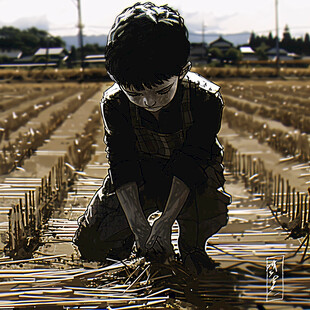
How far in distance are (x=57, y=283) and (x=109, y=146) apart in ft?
2.03

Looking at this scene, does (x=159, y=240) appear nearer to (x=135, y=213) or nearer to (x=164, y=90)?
(x=135, y=213)

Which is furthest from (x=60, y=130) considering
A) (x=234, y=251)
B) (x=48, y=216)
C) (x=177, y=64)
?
(x=177, y=64)

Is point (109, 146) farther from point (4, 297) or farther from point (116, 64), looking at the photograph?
point (4, 297)

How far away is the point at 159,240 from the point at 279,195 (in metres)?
1.84

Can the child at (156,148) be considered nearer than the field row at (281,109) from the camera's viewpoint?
Yes

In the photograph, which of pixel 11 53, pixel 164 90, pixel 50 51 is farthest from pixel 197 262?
pixel 11 53

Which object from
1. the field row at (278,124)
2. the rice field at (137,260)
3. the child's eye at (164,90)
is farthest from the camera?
the field row at (278,124)

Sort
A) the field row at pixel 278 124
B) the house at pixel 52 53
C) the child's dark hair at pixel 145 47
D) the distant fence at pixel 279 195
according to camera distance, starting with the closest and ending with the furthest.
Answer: the child's dark hair at pixel 145 47
the distant fence at pixel 279 195
the field row at pixel 278 124
the house at pixel 52 53

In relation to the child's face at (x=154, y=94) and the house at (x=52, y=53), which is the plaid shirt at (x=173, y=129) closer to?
the child's face at (x=154, y=94)

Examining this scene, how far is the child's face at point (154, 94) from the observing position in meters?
1.99

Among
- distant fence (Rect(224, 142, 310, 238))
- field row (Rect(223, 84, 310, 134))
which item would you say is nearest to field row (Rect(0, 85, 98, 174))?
distant fence (Rect(224, 142, 310, 238))

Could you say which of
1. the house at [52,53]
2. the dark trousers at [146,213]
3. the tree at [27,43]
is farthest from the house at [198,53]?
the dark trousers at [146,213]

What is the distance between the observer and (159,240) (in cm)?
225

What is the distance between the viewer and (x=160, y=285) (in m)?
2.27
